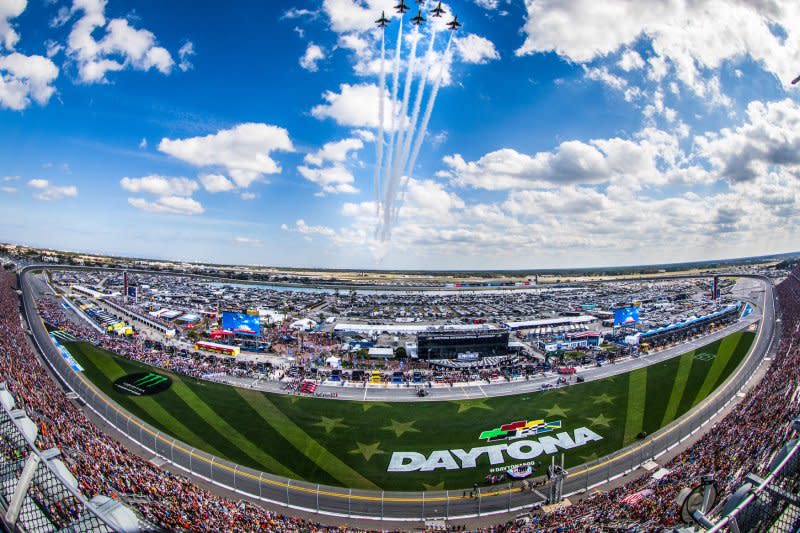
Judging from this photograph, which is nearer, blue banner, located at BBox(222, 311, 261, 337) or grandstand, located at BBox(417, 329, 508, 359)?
grandstand, located at BBox(417, 329, 508, 359)

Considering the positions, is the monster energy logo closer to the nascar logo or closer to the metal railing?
the nascar logo

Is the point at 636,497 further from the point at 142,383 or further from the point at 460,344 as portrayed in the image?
the point at 142,383

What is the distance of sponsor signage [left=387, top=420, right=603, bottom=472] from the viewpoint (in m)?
26.0

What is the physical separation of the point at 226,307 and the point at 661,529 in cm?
10246

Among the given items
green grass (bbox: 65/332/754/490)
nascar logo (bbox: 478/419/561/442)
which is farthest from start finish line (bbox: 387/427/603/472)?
nascar logo (bbox: 478/419/561/442)

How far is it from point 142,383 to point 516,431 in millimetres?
35779

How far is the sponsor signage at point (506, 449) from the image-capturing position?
2600 centimetres

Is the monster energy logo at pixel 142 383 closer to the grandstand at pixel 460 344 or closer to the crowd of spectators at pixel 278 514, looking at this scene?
the crowd of spectators at pixel 278 514

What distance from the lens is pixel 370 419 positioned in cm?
3291

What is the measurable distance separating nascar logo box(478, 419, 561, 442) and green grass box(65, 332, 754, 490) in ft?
3.63

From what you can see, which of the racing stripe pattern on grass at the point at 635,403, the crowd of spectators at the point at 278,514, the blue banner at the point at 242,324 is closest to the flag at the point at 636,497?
the crowd of spectators at the point at 278,514

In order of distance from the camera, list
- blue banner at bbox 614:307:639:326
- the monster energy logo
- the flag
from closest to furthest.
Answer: the flag < the monster energy logo < blue banner at bbox 614:307:639:326

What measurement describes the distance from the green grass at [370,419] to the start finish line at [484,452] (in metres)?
0.53

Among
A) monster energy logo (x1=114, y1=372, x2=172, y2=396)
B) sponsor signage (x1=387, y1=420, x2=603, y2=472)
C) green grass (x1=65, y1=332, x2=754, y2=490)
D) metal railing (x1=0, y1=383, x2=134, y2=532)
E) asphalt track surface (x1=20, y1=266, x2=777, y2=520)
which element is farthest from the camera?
monster energy logo (x1=114, y1=372, x2=172, y2=396)
